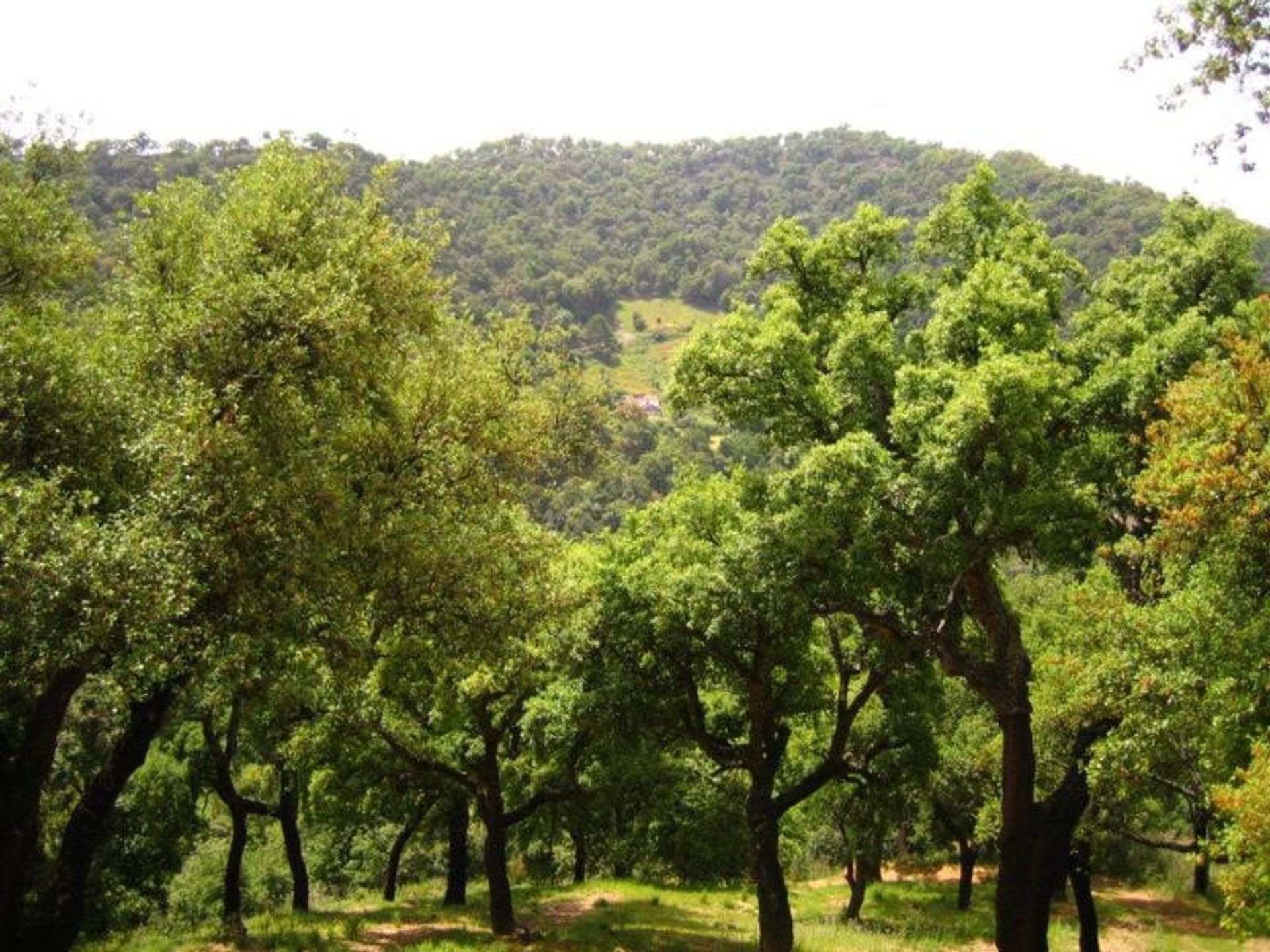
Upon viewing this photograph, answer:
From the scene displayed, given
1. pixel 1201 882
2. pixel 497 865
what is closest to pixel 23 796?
pixel 497 865

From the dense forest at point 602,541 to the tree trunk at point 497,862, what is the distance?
86 millimetres

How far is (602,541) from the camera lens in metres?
25.1

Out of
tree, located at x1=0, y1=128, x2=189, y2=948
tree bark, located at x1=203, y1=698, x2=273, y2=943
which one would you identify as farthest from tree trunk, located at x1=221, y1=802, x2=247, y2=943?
tree, located at x1=0, y1=128, x2=189, y2=948

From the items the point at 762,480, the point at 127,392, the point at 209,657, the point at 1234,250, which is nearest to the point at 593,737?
the point at 762,480

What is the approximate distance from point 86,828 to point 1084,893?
23.4 m

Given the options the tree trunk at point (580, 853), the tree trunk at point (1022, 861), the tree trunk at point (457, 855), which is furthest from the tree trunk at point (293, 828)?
the tree trunk at point (1022, 861)

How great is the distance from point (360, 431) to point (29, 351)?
5040 mm

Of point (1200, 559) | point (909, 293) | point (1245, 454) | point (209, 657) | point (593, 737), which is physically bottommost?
point (593, 737)

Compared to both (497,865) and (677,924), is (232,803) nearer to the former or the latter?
(497,865)

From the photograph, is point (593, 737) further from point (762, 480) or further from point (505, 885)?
point (762, 480)

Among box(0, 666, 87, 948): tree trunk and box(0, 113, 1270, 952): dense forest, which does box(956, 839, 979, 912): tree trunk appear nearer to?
box(0, 113, 1270, 952): dense forest

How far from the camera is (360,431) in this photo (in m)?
16.4

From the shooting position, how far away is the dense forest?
13078 millimetres

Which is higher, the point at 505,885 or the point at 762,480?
the point at 762,480
